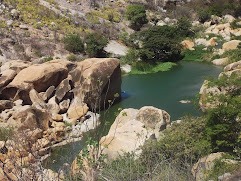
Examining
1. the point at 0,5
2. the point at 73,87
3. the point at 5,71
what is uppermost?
the point at 0,5

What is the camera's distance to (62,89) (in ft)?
61.1

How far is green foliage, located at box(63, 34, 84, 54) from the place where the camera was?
31330 mm

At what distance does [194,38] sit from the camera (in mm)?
41281

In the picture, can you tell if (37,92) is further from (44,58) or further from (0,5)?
(0,5)

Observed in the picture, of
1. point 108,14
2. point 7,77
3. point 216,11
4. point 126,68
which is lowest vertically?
point 126,68

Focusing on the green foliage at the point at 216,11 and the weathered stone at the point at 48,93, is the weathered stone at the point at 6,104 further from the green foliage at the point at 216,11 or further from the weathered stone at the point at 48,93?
the green foliage at the point at 216,11

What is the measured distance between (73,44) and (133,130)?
69.6 ft

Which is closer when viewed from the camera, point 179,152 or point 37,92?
point 179,152

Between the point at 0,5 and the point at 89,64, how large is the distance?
22.5 metres

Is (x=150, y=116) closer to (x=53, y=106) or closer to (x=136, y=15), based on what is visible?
(x=53, y=106)

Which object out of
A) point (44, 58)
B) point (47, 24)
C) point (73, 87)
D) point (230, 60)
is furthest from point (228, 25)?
point (73, 87)

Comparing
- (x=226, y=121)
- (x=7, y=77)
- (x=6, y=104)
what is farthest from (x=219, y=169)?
(x=7, y=77)

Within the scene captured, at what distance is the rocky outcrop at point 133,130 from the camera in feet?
36.6

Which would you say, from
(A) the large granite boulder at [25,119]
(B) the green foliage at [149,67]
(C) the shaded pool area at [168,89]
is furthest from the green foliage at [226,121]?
(B) the green foliage at [149,67]
